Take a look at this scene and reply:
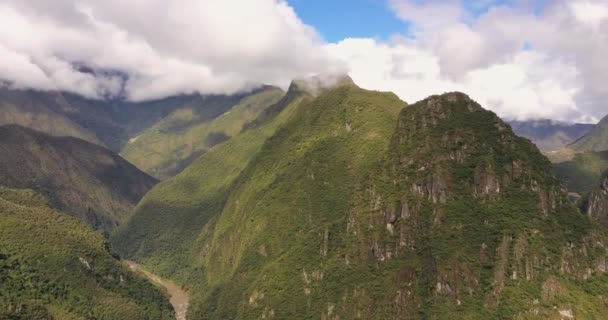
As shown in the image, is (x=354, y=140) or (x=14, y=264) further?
(x=354, y=140)

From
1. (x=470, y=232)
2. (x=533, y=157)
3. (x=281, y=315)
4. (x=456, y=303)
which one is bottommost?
(x=281, y=315)

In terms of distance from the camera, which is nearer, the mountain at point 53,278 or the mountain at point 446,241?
the mountain at point 446,241

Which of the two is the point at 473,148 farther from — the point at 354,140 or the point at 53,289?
the point at 53,289

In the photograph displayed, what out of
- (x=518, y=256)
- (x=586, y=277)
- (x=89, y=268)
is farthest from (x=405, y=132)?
(x=89, y=268)

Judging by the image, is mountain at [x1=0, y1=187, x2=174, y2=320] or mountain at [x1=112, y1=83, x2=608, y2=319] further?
mountain at [x1=0, y1=187, x2=174, y2=320]

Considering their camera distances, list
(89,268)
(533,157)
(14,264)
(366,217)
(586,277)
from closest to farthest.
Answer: (586,277) → (533,157) → (366,217) → (14,264) → (89,268)

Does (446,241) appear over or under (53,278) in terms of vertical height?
over

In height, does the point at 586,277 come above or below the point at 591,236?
below

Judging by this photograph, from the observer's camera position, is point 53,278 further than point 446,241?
Yes
